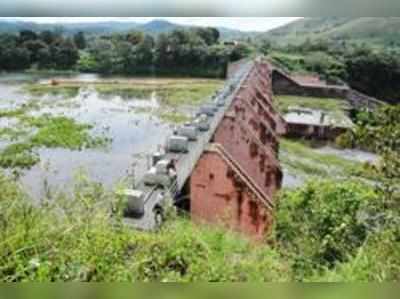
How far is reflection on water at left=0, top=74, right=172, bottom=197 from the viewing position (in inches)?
103

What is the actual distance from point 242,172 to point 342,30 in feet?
3.79

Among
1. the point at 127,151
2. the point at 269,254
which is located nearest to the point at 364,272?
the point at 269,254

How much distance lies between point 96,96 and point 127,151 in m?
0.35

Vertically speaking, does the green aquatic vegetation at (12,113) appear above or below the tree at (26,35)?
below

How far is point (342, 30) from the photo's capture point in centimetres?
A: 272

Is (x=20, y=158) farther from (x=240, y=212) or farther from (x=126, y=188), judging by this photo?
(x=240, y=212)

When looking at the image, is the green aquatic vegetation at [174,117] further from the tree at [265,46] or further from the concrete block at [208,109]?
the tree at [265,46]

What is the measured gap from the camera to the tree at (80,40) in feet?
8.80

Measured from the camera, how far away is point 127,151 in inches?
114

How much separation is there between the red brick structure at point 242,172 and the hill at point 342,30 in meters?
0.64

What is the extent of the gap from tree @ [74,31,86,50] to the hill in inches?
37.6

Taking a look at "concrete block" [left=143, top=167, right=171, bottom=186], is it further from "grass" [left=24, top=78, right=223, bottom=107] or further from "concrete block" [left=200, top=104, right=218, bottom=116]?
"concrete block" [left=200, top=104, right=218, bottom=116]

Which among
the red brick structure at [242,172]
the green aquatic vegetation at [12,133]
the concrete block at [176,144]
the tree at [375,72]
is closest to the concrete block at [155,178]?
the red brick structure at [242,172]

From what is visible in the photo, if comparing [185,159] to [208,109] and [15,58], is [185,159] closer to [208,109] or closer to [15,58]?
[208,109]
